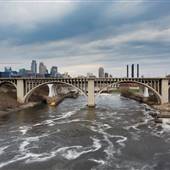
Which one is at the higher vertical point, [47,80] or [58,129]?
[47,80]

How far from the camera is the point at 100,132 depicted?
37719 mm

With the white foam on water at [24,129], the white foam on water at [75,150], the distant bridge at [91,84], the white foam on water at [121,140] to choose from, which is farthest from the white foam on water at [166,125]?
the distant bridge at [91,84]

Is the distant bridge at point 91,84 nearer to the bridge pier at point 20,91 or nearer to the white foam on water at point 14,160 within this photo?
the bridge pier at point 20,91

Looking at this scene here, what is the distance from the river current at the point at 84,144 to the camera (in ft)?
81.0

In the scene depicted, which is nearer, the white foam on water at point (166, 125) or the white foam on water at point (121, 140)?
the white foam on water at point (121, 140)

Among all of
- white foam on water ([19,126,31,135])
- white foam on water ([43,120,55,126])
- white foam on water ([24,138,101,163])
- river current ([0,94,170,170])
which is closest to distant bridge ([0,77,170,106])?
river current ([0,94,170,170])

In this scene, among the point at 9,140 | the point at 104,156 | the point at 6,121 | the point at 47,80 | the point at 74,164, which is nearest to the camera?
the point at 74,164

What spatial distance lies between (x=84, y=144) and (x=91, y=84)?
3834 centimetres

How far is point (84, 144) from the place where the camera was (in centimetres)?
3142

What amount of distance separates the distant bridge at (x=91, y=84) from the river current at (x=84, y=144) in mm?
20716

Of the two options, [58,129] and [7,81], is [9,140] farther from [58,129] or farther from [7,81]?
Answer: [7,81]

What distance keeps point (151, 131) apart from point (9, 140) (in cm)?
1851

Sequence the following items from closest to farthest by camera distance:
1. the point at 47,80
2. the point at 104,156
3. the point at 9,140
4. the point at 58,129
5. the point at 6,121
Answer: the point at 104,156 < the point at 9,140 < the point at 58,129 < the point at 6,121 < the point at 47,80

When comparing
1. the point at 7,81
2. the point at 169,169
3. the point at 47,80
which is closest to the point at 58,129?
the point at 169,169
